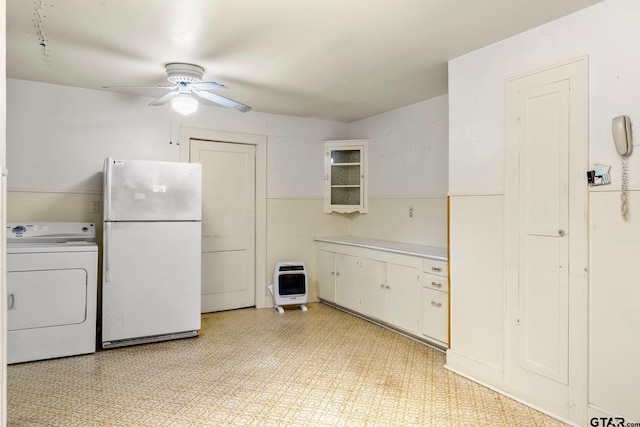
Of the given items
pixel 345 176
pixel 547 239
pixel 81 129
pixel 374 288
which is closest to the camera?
pixel 547 239

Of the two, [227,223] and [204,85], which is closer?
[204,85]

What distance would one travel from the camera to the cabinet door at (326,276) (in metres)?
4.77

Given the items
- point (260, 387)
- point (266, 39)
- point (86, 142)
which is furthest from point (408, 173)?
point (86, 142)

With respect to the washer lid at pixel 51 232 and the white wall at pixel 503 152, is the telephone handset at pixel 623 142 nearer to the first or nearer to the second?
the white wall at pixel 503 152

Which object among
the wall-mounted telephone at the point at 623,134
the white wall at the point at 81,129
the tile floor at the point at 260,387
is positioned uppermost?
the white wall at the point at 81,129

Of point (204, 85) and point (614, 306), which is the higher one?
point (204, 85)

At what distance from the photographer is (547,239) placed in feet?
7.81

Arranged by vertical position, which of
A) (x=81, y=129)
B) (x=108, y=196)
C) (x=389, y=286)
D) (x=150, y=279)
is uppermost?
(x=81, y=129)

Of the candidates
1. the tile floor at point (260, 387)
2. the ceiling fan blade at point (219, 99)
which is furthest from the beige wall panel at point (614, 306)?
the ceiling fan blade at point (219, 99)

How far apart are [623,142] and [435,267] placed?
5.40 ft

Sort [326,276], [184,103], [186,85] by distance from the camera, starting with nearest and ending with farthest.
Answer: [184,103] → [186,85] → [326,276]

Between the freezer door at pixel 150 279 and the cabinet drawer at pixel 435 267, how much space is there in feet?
6.77

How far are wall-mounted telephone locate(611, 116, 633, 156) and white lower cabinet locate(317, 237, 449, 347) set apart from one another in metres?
1.50

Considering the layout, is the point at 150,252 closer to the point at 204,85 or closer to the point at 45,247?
the point at 45,247
